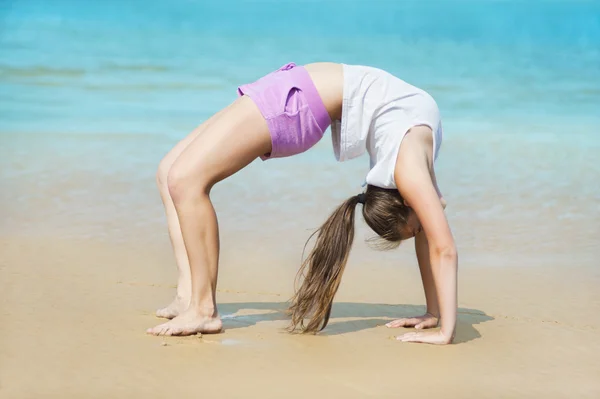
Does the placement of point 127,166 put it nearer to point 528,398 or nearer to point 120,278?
point 120,278

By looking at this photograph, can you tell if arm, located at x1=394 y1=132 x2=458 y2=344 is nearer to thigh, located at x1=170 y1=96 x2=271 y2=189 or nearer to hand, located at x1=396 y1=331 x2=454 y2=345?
hand, located at x1=396 y1=331 x2=454 y2=345

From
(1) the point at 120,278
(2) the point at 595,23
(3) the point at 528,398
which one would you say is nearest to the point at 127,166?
(1) the point at 120,278

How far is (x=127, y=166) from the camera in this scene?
8.21 m

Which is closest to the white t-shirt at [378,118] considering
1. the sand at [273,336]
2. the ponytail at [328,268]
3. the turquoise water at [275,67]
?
the ponytail at [328,268]

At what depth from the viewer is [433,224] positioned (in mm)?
3928

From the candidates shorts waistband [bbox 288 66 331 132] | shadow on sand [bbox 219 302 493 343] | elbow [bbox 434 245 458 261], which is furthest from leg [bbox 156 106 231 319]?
elbow [bbox 434 245 458 261]

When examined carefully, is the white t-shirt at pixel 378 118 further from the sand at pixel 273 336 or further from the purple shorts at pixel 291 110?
the sand at pixel 273 336

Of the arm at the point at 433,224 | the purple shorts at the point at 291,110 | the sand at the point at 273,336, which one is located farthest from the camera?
the purple shorts at the point at 291,110

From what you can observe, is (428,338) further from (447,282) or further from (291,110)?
(291,110)

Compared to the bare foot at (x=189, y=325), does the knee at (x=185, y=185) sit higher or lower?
higher

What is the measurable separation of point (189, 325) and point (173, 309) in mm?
381

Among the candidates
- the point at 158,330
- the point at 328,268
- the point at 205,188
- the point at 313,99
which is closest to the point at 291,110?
the point at 313,99

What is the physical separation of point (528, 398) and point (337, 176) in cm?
471

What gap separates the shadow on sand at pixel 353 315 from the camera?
14.0 feet
